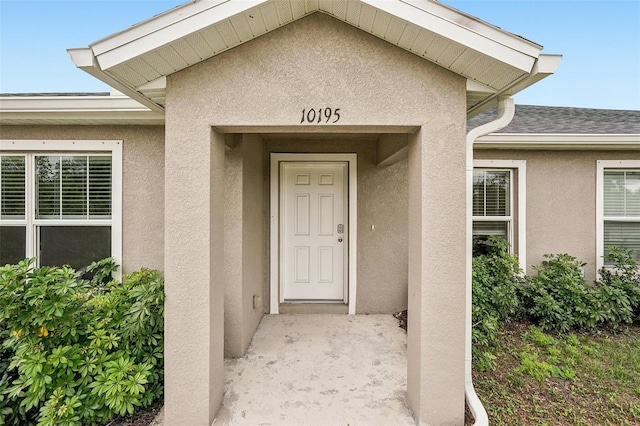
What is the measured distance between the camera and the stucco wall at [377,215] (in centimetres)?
488

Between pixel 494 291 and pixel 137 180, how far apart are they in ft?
17.1

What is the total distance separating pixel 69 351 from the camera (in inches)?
102

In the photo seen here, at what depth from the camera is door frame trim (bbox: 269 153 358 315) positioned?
4.82 m

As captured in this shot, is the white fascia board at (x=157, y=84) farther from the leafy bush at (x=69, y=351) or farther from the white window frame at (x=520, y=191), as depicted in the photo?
the white window frame at (x=520, y=191)

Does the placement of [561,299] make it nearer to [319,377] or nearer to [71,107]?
[319,377]

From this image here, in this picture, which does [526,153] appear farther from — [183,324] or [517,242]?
[183,324]

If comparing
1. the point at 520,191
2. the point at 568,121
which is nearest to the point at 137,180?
the point at 520,191

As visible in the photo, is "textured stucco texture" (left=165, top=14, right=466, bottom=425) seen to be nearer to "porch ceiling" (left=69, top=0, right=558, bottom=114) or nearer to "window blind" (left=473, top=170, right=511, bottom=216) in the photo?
"porch ceiling" (left=69, top=0, right=558, bottom=114)

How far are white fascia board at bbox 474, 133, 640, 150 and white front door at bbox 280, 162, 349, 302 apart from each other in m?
2.46

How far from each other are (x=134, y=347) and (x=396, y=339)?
297cm

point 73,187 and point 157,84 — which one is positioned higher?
point 157,84

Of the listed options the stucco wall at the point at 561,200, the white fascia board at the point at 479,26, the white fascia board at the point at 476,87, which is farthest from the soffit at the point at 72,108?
the stucco wall at the point at 561,200

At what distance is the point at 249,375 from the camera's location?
316cm

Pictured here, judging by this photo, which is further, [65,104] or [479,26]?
[65,104]
